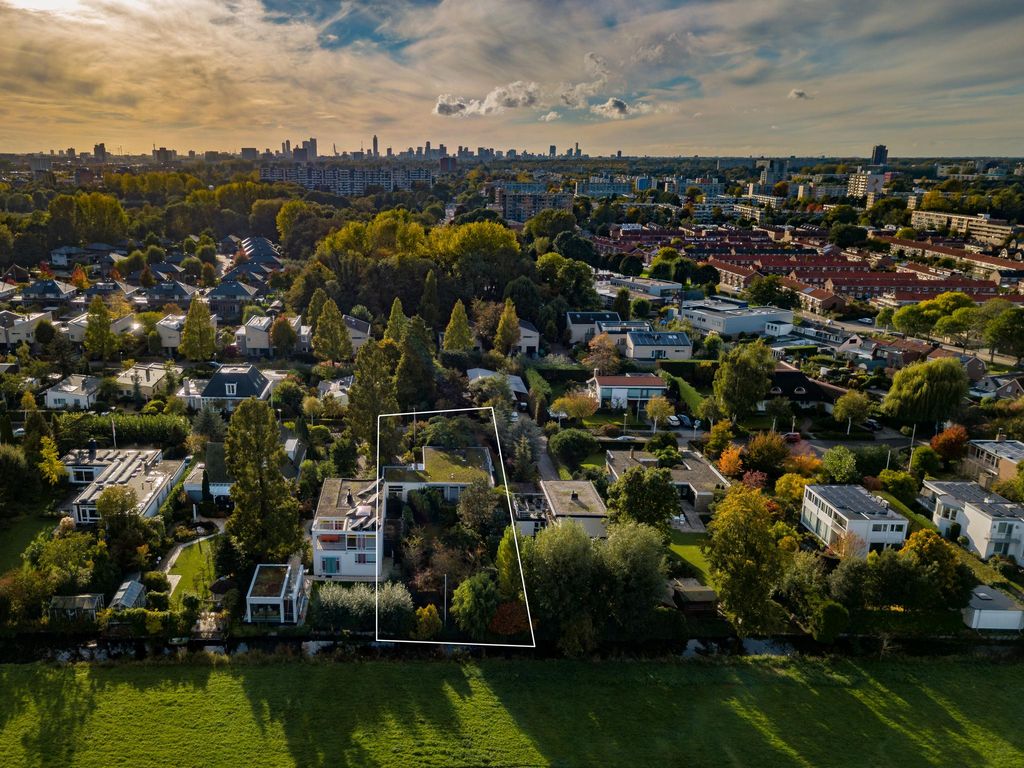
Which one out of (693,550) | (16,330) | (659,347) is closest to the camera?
(693,550)

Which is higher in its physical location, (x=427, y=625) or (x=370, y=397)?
(x=370, y=397)

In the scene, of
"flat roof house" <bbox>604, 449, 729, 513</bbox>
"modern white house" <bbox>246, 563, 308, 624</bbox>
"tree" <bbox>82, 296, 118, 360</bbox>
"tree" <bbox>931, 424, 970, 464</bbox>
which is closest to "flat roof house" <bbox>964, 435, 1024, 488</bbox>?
"tree" <bbox>931, 424, 970, 464</bbox>

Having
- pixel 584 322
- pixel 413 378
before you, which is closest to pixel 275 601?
pixel 413 378

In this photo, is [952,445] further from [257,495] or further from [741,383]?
[257,495]

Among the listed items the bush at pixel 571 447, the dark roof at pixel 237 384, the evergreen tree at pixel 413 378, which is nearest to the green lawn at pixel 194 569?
the evergreen tree at pixel 413 378

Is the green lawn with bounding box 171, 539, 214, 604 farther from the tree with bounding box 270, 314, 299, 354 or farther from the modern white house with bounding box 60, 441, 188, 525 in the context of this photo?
the tree with bounding box 270, 314, 299, 354
